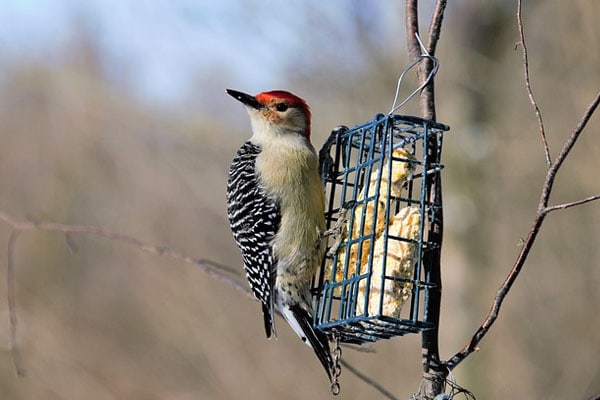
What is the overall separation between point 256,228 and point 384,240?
3.80 feet

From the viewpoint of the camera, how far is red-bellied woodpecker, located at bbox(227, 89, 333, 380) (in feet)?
15.3

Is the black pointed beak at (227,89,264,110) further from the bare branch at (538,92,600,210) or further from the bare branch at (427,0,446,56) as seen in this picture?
the bare branch at (538,92,600,210)

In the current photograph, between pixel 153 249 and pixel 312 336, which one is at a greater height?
pixel 153 249

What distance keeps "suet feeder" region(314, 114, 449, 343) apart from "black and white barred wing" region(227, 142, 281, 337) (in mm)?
529

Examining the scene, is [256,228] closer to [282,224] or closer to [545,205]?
[282,224]

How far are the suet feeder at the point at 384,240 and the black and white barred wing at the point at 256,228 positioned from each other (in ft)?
1.74

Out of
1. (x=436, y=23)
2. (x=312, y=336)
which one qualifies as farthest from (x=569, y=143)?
(x=312, y=336)

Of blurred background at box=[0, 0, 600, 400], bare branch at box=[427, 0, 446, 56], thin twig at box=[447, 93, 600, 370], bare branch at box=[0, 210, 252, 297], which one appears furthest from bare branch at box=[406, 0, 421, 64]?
blurred background at box=[0, 0, 600, 400]

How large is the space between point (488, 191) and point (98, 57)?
40.3 ft

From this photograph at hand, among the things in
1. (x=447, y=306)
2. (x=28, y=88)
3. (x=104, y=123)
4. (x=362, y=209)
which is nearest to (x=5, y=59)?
(x=28, y=88)

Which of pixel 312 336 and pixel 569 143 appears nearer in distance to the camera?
pixel 569 143

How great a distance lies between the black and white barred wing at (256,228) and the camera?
15.6 feet

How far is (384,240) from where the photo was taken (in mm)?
3797

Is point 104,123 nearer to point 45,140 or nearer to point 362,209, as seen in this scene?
point 45,140
